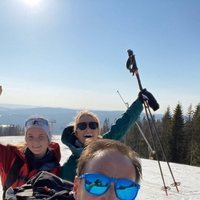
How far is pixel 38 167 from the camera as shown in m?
3.37

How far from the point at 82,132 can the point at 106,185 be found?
7.39 ft

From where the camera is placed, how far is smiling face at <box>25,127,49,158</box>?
11.1 ft

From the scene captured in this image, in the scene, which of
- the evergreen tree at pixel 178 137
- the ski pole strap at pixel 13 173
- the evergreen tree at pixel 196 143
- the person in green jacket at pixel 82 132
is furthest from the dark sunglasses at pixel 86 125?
the evergreen tree at pixel 178 137

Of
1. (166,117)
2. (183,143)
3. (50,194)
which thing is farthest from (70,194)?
(166,117)

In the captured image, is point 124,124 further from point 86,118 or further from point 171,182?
point 171,182

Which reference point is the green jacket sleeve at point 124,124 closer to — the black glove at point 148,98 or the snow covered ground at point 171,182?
the black glove at point 148,98

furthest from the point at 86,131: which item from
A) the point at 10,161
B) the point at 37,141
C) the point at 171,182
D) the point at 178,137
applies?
the point at 178,137

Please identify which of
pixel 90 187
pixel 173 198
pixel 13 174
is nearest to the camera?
pixel 90 187

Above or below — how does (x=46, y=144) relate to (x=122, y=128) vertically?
below

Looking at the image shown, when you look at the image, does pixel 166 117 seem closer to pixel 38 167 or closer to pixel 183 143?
pixel 183 143

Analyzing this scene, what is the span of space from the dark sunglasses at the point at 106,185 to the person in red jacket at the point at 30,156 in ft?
6.34

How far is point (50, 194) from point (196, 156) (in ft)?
113

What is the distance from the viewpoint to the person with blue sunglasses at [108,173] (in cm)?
134

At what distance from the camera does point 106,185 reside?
1.32 m
